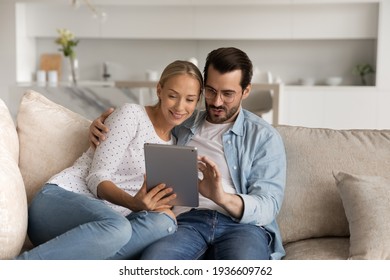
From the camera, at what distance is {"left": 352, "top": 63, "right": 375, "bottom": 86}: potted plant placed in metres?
7.39

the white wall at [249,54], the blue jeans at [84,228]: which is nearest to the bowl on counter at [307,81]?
the white wall at [249,54]

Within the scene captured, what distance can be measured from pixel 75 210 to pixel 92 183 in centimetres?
14

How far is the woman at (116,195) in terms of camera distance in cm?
205

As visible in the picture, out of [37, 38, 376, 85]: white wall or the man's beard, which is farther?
[37, 38, 376, 85]: white wall

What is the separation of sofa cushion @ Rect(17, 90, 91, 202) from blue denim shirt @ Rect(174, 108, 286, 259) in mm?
431

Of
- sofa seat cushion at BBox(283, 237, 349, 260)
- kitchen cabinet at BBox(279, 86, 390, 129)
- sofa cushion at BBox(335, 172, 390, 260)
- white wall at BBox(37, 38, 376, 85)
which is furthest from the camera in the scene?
white wall at BBox(37, 38, 376, 85)

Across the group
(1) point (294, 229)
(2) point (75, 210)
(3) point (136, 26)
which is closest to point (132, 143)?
(2) point (75, 210)

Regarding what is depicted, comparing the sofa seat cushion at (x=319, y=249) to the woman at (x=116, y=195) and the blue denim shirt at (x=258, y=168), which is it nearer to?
the blue denim shirt at (x=258, y=168)

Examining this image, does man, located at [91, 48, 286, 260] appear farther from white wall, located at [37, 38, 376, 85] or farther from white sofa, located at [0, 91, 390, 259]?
white wall, located at [37, 38, 376, 85]

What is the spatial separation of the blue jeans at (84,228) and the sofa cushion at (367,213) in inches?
24.9

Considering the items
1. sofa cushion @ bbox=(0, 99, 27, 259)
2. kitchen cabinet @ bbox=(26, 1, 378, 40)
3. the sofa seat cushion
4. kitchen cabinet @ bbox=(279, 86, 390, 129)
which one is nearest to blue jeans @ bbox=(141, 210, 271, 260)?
the sofa seat cushion

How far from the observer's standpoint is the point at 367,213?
2.23 metres

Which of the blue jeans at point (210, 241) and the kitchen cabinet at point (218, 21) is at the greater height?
the kitchen cabinet at point (218, 21)

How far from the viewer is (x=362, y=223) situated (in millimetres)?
2221
